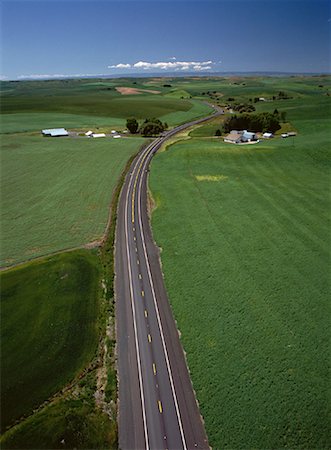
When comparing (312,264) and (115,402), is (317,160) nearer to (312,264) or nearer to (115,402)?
(312,264)

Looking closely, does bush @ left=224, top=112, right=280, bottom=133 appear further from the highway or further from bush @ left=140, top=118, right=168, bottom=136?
the highway

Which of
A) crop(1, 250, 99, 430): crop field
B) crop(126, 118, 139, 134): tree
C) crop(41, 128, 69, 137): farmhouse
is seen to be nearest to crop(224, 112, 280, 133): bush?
crop(126, 118, 139, 134): tree

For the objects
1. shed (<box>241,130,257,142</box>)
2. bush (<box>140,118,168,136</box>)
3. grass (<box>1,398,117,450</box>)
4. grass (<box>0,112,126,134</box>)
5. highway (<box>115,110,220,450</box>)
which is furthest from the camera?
grass (<box>0,112,126,134</box>)

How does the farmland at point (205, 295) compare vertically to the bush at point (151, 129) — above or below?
below

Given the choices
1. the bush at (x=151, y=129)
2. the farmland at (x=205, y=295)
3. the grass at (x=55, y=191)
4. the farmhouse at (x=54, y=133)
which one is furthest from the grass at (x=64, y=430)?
the farmhouse at (x=54, y=133)

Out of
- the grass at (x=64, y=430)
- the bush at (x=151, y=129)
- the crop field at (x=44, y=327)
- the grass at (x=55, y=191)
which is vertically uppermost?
the bush at (x=151, y=129)

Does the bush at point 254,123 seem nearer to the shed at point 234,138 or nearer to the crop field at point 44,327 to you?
the shed at point 234,138
